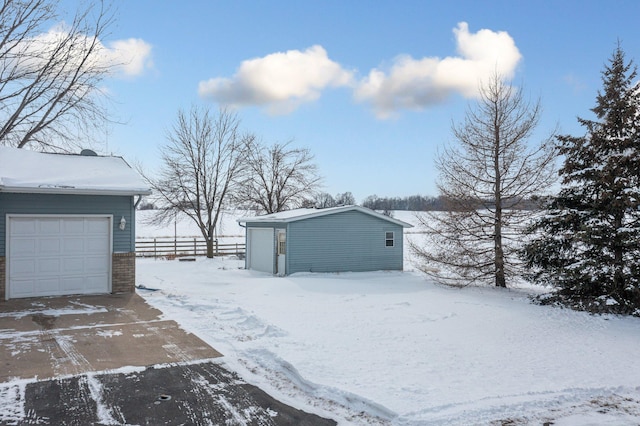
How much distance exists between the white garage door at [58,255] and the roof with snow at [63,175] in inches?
32.2

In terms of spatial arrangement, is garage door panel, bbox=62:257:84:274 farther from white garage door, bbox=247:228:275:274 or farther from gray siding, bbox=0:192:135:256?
white garage door, bbox=247:228:275:274

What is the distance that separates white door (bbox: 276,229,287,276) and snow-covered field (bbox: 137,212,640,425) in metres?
5.68

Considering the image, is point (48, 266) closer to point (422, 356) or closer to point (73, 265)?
point (73, 265)

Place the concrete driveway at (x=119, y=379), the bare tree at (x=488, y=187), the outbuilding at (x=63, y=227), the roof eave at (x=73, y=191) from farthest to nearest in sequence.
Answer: the bare tree at (x=488, y=187) → the outbuilding at (x=63, y=227) → the roof eave at (x=73, y=191) → the concrete driveway at (x=119, y=379)

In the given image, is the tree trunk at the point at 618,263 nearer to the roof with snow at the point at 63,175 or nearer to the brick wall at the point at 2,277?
the roof with snow at the point at 63,175

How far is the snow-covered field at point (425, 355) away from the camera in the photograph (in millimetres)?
4441

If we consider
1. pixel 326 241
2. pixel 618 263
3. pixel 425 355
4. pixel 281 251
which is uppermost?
pixel 326 241

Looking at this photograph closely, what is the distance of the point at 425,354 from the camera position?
6102 millimetres

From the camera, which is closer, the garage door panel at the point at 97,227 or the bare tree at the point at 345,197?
the garage door panel at the point at 97,227

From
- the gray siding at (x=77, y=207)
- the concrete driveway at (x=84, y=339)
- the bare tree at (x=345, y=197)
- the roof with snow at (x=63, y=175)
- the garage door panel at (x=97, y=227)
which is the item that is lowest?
the concrete driveway at (x=84, y=339)

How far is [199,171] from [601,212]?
70.5ft

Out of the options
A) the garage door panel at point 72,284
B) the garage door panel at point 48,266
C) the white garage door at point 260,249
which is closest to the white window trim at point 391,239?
the white garage door at point 260,249

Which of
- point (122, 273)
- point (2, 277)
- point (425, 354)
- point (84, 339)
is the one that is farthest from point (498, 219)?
point (2, 277)

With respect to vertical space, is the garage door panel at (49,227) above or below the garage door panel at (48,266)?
above
